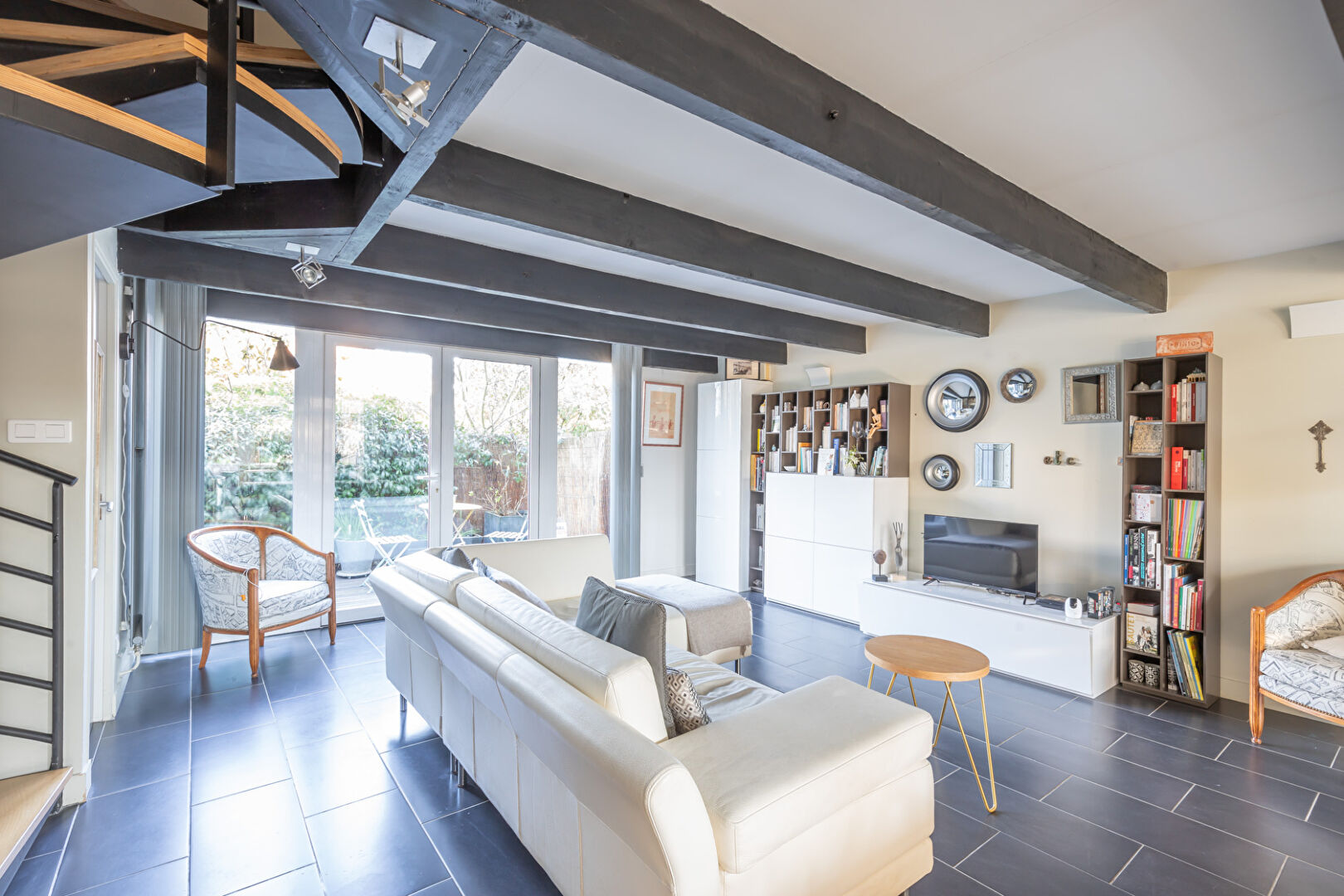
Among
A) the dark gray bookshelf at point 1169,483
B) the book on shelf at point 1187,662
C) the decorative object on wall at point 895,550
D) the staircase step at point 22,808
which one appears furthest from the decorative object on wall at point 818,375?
the staircase step at point 22,808

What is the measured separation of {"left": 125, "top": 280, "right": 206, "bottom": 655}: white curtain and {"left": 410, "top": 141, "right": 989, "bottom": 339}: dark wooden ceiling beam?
10.2 ft

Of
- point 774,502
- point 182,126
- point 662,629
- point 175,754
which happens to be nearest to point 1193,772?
point 662,629

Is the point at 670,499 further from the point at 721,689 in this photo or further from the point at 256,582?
the point at 721,689

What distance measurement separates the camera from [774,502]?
19.0ft

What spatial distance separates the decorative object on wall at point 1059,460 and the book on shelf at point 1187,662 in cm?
116

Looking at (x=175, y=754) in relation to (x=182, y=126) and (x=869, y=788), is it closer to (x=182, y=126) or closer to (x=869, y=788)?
(x=182, y=126)

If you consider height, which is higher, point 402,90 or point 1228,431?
point 402,90

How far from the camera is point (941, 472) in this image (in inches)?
196

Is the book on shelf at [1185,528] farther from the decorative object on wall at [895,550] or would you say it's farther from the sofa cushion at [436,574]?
the sofa cushion at [436,574]

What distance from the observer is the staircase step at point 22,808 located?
197cm

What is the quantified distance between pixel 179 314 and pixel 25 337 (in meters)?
1.87

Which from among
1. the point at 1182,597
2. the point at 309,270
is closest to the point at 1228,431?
the point at 1182,597

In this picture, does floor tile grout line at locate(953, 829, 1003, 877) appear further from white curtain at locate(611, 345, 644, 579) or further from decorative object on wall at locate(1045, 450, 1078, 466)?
white curtain at locate(611, 345, 644, 579)

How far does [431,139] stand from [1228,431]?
14.4 feet
